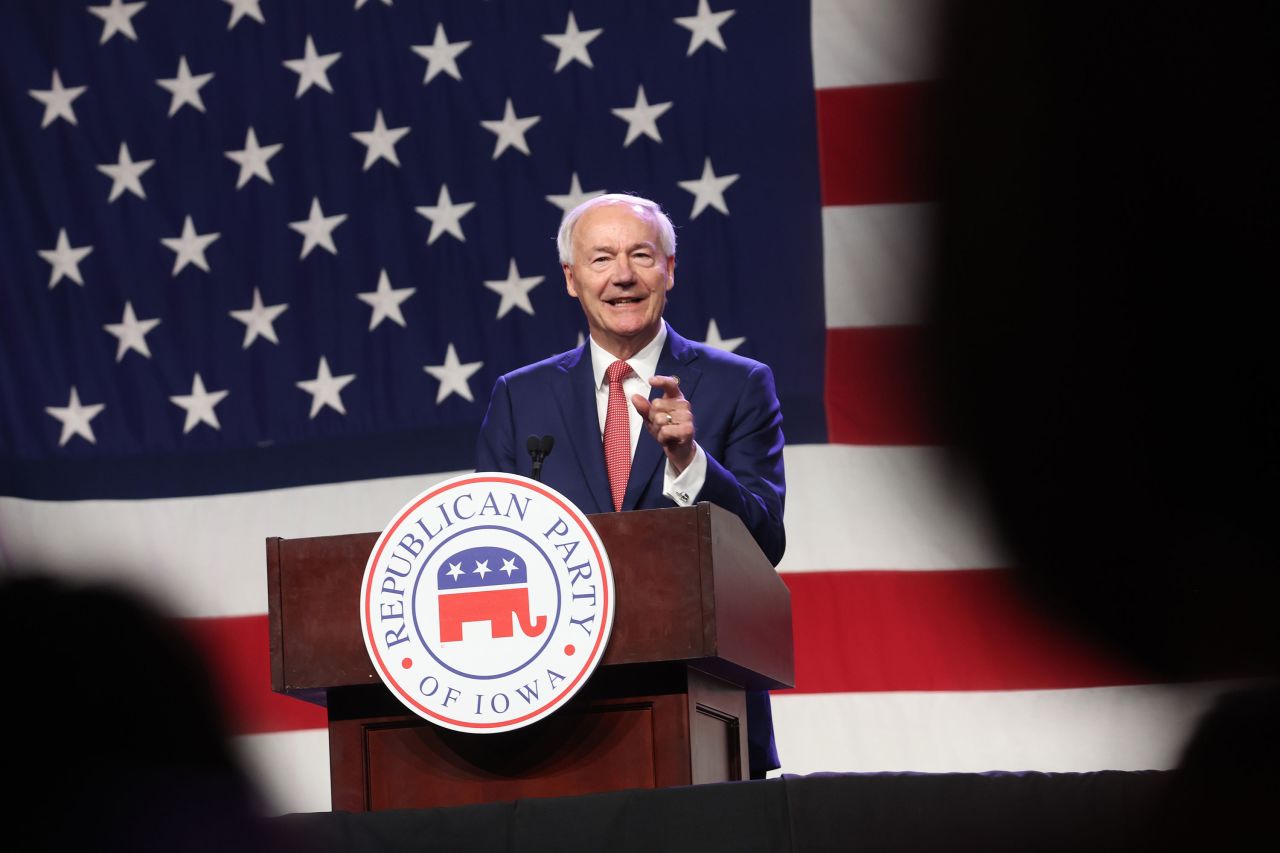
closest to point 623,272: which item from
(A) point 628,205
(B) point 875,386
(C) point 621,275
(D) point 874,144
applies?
(C) point 621,275

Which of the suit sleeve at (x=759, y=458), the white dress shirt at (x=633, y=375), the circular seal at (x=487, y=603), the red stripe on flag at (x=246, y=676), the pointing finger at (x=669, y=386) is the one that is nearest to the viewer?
the circular seal at (x=487, y=603)

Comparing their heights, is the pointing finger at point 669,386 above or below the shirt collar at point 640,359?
below

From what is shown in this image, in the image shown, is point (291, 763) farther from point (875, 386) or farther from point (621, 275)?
point (621, 275)

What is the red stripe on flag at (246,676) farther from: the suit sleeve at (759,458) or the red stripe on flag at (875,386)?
the suit sleeve at (759,458)

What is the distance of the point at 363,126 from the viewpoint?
13.1ft

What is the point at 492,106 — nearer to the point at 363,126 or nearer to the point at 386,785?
the point at 363,126

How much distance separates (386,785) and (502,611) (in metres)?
0.24

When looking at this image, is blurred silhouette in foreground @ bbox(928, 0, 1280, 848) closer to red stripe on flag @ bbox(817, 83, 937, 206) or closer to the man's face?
red stripe on flag @ bbox(817, 83, 937, 206)

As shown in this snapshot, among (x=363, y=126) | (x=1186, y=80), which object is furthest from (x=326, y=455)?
(x=1186, y=80)

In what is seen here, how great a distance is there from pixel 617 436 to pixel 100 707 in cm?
222

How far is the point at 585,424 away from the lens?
1992mm

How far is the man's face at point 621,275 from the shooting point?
210 cm

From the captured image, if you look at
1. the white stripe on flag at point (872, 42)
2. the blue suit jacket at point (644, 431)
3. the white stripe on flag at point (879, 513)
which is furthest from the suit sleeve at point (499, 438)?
the white stripe on flag at point (872, 42)

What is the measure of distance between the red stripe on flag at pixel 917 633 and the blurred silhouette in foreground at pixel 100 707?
134 cm
